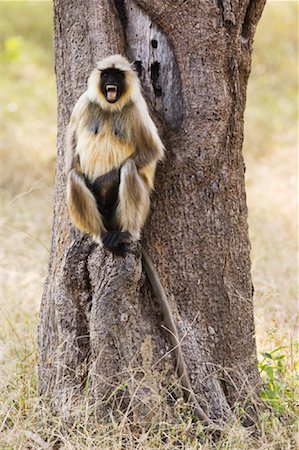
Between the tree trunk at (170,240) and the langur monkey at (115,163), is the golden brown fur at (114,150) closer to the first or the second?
the langur monkey at (115,163)

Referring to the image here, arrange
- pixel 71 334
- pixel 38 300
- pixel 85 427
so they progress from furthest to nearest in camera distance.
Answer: pixel 38 300, pixel 71 334, pixel 85 427

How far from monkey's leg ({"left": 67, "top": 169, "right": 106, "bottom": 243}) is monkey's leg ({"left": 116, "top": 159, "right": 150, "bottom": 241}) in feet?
0.47

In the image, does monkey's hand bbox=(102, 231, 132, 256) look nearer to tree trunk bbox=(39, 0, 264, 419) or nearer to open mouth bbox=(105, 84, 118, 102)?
tree trunk bbox=(39, 0, 264, 419)

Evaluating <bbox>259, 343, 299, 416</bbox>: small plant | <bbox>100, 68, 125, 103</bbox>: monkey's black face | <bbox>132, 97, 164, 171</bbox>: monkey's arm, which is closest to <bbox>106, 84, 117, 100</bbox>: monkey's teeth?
<bbox>100, 68, 125, 103</bbox>: monkey's black face

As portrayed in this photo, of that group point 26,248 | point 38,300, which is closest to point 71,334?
point 38,300

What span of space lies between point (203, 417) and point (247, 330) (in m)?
0.58

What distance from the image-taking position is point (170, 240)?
3.90m

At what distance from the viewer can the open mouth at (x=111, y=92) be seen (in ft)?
11.9

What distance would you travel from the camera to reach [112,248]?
3.71 metres

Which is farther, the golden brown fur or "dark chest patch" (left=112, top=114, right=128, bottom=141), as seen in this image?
"dark chest patch" (left=112, top=114, right=128, bottom=141)

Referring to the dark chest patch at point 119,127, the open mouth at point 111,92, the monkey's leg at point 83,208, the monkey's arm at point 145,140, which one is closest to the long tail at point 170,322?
the monkey's leg at point 83,208

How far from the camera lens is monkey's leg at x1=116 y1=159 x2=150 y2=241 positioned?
3.73 m

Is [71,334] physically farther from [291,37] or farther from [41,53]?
[291,37]

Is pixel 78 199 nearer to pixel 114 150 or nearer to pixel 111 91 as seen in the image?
pixel 114 150
